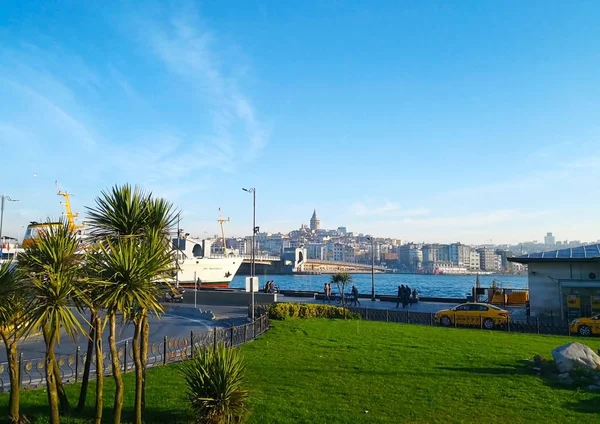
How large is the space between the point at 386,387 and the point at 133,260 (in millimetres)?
5745

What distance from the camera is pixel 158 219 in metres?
8.48

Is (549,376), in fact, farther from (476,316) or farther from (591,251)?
(591,251)

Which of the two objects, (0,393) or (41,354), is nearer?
(0,393)

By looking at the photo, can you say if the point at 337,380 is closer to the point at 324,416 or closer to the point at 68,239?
the point at 324,416

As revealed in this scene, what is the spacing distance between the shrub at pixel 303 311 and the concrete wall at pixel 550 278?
10.3 metres

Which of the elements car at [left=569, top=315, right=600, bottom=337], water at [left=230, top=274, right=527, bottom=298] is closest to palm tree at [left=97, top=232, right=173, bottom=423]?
car at [left=569, top=315, right=600, bottom=337]

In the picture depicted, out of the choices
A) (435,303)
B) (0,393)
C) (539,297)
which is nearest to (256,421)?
(0,393)

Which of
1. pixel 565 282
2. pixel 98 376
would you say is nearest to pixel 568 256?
pixel 565 282

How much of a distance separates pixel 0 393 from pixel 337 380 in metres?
6.74

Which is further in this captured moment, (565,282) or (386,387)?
(565,282)

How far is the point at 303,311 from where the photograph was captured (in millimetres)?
22672

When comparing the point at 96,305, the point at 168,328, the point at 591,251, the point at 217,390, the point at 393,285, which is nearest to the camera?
the point at 96,305

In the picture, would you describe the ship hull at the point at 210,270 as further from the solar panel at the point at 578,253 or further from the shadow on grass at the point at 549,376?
the shadow on grass at the point at 549,376

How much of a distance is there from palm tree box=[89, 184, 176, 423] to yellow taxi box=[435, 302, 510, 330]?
17.2 metres
